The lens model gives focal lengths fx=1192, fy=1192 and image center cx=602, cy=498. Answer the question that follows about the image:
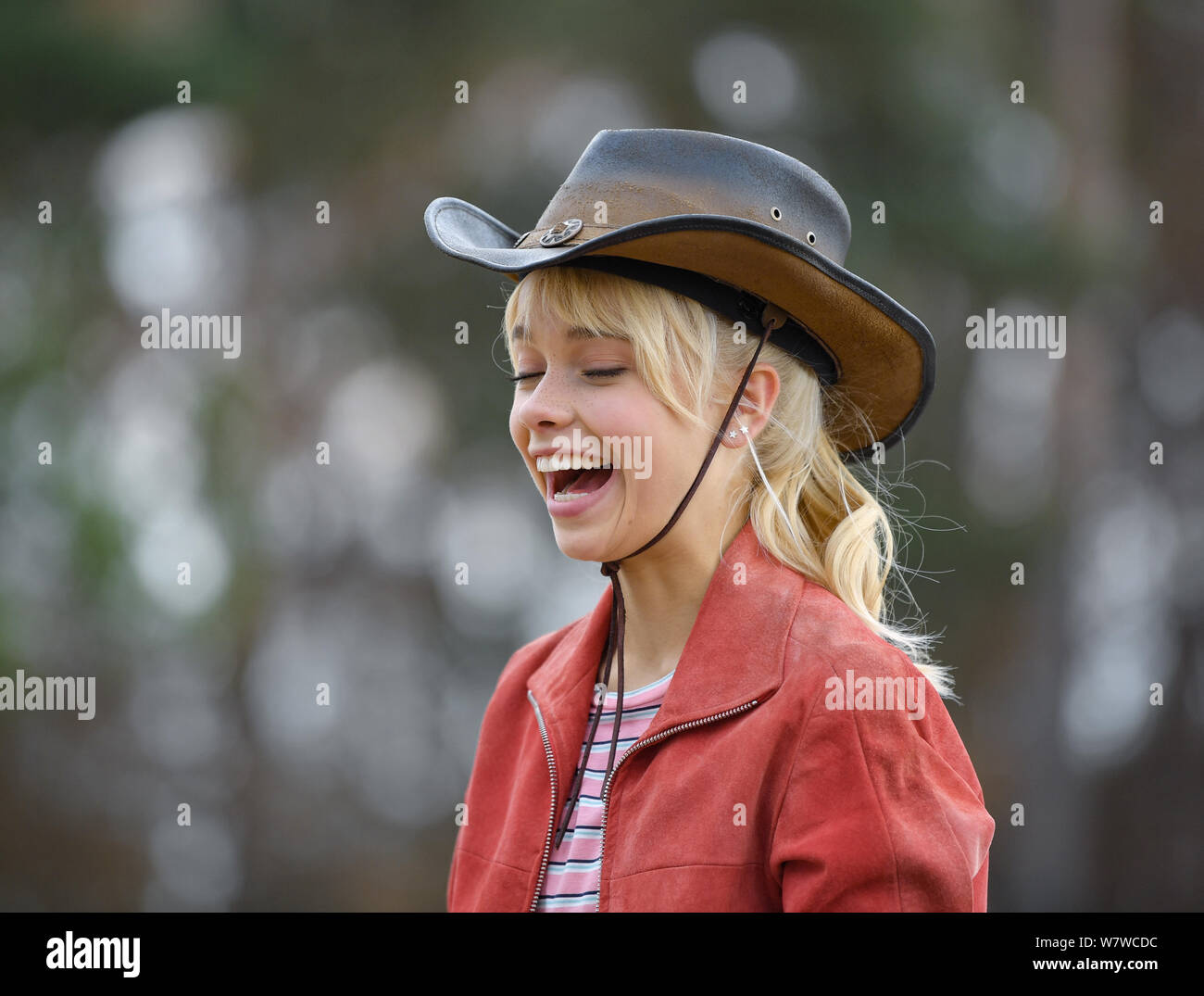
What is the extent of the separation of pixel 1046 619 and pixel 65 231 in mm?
6934

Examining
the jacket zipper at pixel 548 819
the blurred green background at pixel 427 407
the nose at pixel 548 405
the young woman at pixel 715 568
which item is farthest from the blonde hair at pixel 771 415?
the blurred green background at pixel 427 407

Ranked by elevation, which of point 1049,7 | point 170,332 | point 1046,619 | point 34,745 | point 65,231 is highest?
point 1049,7

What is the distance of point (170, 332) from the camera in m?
7.96

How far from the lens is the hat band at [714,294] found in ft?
7.12

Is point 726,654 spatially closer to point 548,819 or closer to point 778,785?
point 778,785

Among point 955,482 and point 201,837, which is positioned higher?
point 955,482

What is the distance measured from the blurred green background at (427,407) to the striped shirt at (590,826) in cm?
524

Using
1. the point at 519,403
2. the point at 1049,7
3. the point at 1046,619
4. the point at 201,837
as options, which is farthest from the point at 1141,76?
the point at 201,837

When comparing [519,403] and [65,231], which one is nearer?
[519,403]

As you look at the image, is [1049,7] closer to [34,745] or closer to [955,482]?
[955,482]

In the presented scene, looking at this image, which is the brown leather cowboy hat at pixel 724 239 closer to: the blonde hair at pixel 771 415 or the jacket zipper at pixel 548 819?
the blonde hair at pixel 771 415

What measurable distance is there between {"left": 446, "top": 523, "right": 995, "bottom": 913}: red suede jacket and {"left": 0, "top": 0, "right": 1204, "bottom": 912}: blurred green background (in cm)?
538
